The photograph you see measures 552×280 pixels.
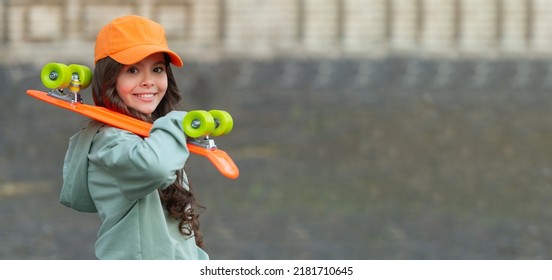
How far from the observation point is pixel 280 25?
11156 millimetres

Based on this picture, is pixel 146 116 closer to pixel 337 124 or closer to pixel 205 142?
pixel 205 142

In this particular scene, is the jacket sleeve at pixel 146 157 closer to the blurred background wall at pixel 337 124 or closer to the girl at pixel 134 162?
the girl at pixel 134 162

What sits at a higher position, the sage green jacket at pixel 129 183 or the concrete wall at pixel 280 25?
the concrete wall at pixel 280 25

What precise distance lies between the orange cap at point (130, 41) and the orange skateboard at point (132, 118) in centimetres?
9

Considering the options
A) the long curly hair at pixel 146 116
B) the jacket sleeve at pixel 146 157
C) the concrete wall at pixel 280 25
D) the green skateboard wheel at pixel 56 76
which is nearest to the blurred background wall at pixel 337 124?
the concrete wall at pixel 280 25

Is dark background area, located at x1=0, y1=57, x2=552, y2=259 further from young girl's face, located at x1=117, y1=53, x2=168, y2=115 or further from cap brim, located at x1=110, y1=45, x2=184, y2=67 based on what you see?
cap brim, located at x1=110, y1=45, x2=184, y2=67

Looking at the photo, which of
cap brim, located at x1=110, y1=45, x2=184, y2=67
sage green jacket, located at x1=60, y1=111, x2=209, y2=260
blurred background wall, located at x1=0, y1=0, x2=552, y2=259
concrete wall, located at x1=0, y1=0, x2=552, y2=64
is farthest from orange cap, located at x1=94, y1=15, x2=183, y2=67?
concrete wall, located at x1=0, y1=0, x2=552, y2=64

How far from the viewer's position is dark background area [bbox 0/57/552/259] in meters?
7.14

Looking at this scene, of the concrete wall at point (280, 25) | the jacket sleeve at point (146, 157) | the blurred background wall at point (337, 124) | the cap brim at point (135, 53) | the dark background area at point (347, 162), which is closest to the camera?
the jacket sleeve at point (146, 157)

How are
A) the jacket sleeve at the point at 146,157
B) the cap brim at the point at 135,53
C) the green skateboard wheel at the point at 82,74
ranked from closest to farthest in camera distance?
the jacket sleeve at the point at 146,157
the cap brim at the point at 135,53
the green skateboard wheel at the point at 82,74

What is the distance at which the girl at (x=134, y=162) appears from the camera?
8.79 ft

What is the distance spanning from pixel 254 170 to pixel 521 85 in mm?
3109

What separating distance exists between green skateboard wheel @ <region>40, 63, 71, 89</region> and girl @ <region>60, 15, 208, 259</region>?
0.07 meters
